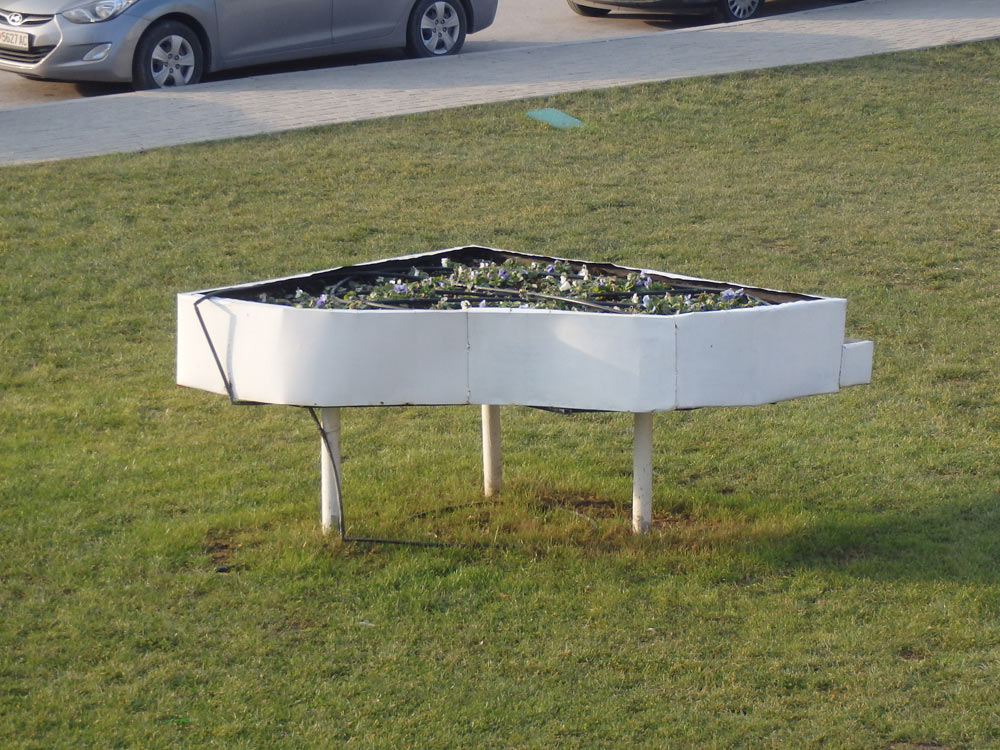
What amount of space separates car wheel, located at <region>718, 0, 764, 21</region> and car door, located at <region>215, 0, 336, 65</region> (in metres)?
5.13

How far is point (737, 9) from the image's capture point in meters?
16.1

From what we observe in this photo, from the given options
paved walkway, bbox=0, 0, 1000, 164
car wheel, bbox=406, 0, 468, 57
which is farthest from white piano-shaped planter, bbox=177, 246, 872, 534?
car wheel, bbox=406, 0, 468, 57

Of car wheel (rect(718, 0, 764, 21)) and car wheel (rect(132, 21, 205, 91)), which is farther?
car wheel (rect(718, 0, 764, 21))

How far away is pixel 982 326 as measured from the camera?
7.93 meters

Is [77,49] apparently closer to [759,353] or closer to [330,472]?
[330,472]

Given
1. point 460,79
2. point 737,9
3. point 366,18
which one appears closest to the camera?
point 460,79

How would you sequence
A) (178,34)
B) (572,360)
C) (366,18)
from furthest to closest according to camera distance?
(366,18)
(178,34)
(572,360)

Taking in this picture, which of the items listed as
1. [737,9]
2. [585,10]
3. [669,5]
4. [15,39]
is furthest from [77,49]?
[737,9]

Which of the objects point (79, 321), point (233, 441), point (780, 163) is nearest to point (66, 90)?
point (79, 321)

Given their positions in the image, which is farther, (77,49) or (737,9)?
(737,9)

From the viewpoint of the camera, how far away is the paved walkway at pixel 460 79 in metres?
11.1

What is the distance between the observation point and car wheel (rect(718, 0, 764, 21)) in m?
16.0

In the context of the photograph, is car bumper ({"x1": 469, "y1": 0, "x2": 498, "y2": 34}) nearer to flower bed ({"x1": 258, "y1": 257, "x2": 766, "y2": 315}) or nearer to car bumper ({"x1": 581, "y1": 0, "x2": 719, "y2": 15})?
car bumper ({"x1": 581, "y1": 0, "x2": 719, "y2": 15})

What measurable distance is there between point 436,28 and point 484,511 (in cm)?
921
